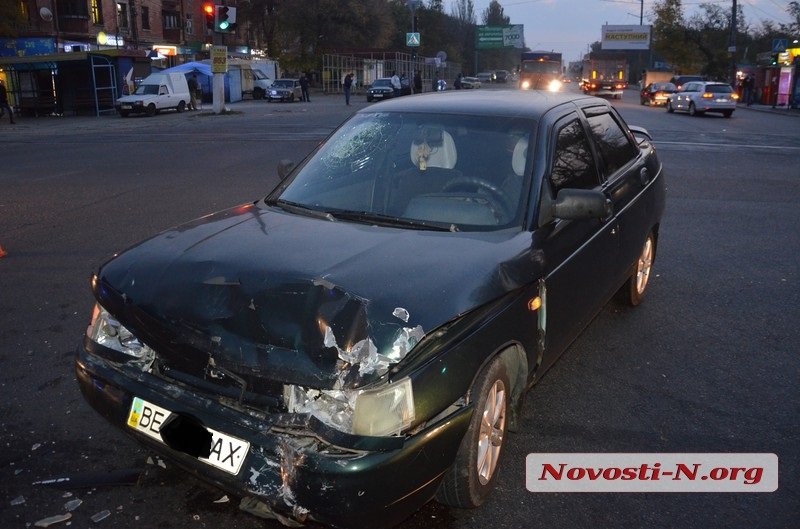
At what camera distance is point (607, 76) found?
5350cm

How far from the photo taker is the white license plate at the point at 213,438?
2527 mm

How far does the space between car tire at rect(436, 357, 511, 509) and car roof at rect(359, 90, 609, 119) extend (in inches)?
65.1

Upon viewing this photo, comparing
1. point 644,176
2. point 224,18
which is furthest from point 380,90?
point 644,176

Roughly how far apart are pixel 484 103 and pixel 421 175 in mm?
651

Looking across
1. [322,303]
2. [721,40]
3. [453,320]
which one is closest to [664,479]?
[453,320]

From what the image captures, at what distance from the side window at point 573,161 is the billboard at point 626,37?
93.6m

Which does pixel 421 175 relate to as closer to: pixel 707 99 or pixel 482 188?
pixel 482 188

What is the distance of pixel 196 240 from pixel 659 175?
3.86m

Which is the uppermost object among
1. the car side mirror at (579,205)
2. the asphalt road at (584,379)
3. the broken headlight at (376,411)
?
the car side mirror at (579,205)

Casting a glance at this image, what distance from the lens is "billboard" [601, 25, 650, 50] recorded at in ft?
296

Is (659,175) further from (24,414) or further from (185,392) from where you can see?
(24,414)

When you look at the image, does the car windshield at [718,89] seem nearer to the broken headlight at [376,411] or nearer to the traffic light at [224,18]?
the traffic light at [224,18]

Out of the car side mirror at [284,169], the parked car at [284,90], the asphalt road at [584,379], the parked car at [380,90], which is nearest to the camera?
the asphalt road at [584,379]

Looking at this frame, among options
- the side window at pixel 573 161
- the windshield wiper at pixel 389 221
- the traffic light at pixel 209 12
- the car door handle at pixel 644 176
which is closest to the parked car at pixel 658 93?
the traffic light at pixel 209 12
